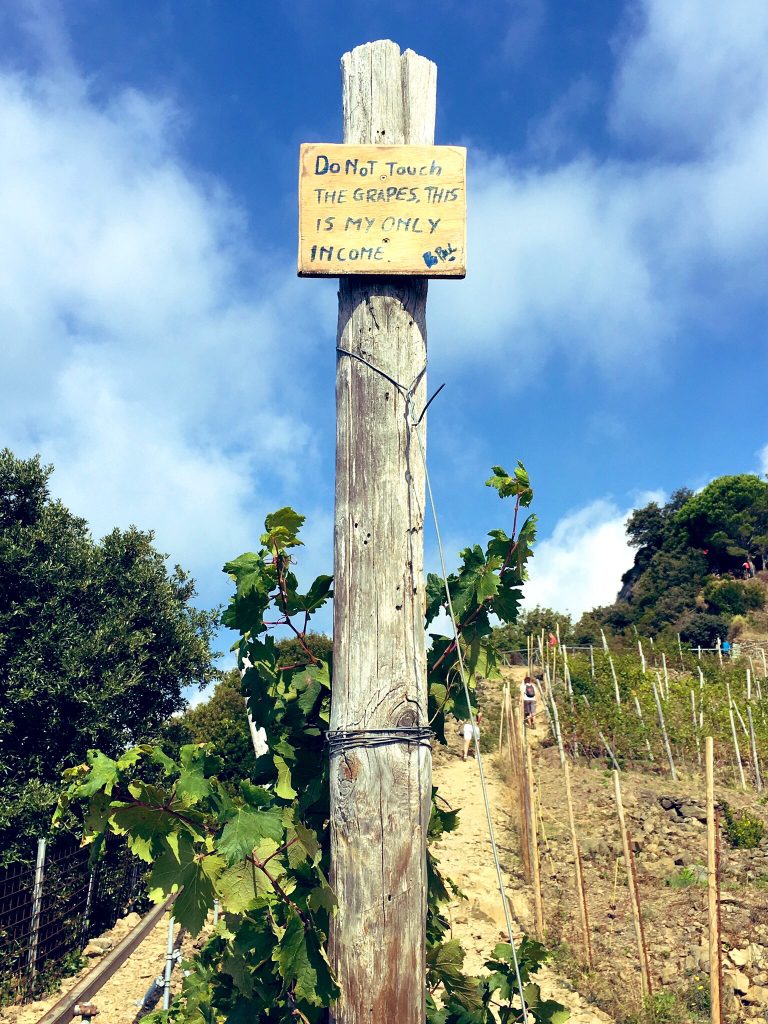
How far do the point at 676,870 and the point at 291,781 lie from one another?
8.76 meters

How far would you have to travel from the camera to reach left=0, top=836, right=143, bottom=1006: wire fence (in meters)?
7.44

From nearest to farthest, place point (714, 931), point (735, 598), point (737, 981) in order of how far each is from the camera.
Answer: point (714, 931)
point (737, 981)
point (735, 598)

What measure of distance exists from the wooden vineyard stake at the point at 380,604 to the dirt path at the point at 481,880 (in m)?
2.91

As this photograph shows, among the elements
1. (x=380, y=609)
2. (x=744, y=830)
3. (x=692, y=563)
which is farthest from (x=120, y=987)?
(x=692, y=563)

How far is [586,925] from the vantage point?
726cm

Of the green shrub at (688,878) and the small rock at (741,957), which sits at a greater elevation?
the green shrub at (688,878)

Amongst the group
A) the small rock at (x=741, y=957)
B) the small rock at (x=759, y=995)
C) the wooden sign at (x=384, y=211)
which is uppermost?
the wooden sign at (x=384, y=211)

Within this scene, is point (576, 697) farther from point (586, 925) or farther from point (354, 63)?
point (354, 63)

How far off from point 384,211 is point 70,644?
27.0 feet

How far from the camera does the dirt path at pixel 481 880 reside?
7.23 meters

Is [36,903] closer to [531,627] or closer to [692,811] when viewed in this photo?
[692,811]

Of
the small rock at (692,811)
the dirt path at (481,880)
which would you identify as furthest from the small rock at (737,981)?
the small rock at (692,811)

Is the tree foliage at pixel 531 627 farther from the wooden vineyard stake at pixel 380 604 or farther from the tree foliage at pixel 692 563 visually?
the wooden vineyard stake at pixel 380 604

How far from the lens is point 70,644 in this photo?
9352mm
